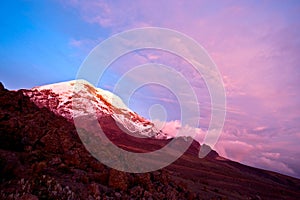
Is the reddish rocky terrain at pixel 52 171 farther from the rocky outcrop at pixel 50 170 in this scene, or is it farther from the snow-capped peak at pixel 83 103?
the snow-capped peak at pixel 83 103

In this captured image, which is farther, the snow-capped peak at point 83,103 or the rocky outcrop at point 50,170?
the snow-capped peak at point 83,103

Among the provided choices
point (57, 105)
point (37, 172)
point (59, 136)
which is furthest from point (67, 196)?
point (57, 105)

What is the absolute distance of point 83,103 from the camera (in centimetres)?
10475

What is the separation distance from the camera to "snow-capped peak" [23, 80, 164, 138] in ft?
323

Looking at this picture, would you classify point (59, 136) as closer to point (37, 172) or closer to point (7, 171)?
point (37, 172)

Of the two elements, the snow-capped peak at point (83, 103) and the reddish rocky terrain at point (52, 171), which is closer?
the reddish rocky terrain at point (52, 171)

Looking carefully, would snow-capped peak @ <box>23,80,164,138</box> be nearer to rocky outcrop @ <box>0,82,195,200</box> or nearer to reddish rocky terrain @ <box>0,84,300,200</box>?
reddish rocky terrain @ <box>0,84,300,200</box>

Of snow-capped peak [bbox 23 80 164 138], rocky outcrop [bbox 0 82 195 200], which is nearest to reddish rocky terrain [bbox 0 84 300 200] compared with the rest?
rocky outcrop [bbox 0 82 195 200]

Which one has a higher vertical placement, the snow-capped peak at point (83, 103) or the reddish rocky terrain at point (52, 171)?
the snow-capped peak at point (83, 103)

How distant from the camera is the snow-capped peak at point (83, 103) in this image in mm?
98438

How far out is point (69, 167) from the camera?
11.9m

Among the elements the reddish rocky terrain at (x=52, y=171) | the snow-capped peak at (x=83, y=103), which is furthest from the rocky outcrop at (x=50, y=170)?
the snow-capped peak at (x=83, y=103)

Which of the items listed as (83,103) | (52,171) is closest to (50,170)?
(52,171)

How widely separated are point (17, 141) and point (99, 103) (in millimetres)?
102947
